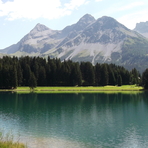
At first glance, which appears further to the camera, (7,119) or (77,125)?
(7,119)

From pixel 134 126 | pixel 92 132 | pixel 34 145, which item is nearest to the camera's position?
pixel 34 145

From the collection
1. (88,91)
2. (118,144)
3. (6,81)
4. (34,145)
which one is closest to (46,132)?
(34,145)

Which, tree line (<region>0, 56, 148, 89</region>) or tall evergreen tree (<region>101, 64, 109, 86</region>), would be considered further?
tall evergreen tree (<region>101, 64, 109, 86</region>)

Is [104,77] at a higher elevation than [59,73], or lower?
lower

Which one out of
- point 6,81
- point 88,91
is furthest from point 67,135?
point 6,81

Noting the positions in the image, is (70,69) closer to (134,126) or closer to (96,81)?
(96,81)

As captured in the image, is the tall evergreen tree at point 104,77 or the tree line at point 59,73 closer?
the tree line at point 59,73

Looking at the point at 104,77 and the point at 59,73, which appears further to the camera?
the point at 104,77

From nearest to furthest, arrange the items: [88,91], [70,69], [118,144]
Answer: [118,144]
[88,91]
[70,69]

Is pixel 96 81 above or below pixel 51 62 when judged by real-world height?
below

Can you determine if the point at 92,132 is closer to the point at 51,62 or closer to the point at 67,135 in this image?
the point at 67,135

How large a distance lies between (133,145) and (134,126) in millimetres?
13785

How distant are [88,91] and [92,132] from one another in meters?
103

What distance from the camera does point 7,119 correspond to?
175 feet
